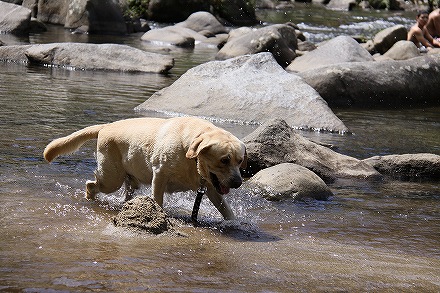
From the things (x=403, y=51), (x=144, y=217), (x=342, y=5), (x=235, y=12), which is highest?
(x=144, y=217)

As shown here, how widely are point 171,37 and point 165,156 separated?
19.8 metres

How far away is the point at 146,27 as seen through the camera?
29734 mm

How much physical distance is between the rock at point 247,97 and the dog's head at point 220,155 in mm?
6788

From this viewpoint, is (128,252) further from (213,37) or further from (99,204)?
(213,37)

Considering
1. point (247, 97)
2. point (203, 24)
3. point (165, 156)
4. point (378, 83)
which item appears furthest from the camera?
point (203, 24)

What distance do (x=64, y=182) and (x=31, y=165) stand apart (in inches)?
27.6

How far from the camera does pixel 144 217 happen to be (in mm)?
6734

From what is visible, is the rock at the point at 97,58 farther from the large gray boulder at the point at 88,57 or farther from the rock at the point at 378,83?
the rock at the point at 378,83

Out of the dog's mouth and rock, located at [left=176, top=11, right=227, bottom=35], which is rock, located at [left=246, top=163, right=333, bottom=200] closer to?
the dog's mouth

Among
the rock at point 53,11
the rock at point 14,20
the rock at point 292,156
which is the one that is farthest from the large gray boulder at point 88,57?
the rock at point 53,11

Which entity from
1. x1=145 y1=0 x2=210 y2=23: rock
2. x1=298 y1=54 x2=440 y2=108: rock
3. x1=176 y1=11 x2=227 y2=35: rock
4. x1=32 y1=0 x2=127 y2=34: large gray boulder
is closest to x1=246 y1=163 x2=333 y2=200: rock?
x1=298 y1=54 x2=440 y2=108: rock

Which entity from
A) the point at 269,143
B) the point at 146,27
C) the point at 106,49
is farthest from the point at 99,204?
the point at 146,27

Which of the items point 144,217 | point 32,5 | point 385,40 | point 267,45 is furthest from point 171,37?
point 144,217

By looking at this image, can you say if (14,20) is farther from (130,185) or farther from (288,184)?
(130,185)
